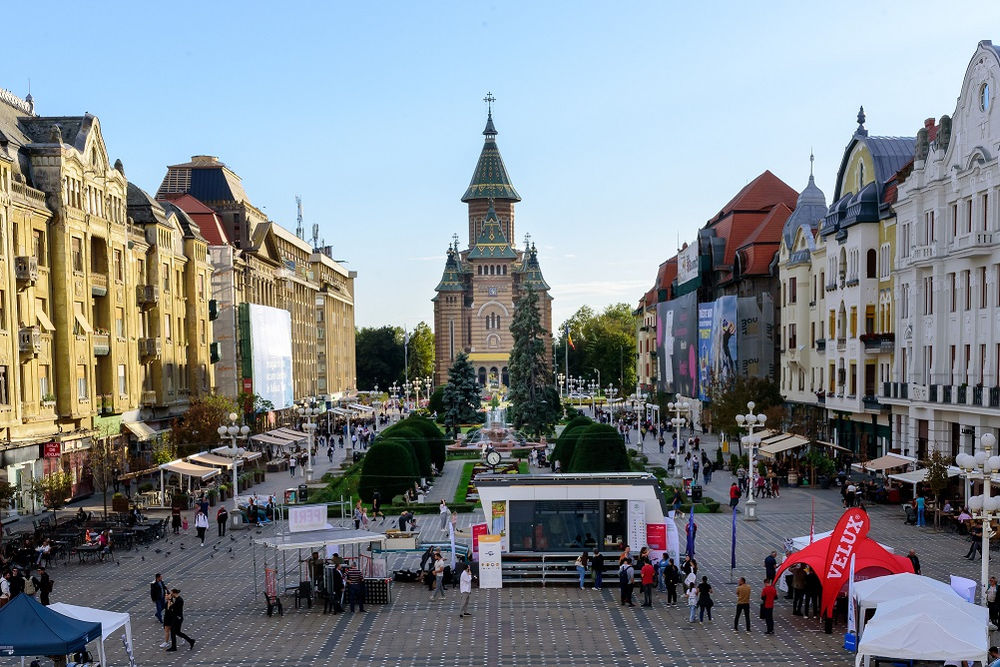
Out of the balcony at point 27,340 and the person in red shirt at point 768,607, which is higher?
the balcony at point 27,340

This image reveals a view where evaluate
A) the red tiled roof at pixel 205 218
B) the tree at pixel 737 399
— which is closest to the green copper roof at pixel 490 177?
the red tiled roof at pixel 205 218

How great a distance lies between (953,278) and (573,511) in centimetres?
2107

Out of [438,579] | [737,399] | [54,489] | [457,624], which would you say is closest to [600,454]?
[737,399]

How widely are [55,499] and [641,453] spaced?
35.7 meters

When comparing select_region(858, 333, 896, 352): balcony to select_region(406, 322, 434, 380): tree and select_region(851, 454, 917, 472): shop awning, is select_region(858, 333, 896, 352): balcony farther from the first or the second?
select_region(406, 322, 434, 380): tree

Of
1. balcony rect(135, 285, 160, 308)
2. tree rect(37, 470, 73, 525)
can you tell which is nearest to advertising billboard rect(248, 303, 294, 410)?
balcony rect(135, 285, 160, 308)

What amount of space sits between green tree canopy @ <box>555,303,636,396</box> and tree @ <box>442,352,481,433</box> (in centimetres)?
4835

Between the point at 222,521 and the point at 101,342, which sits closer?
the point at 222,521

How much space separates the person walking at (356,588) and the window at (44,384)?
21575 millimetres

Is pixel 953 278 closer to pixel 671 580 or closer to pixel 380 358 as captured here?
pixel 671 580

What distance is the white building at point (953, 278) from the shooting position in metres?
38.0

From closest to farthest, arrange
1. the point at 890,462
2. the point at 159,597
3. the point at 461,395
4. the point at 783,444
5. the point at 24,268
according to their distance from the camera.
A: the point at 159,597
the point at 24,268
the point at 890,462
the point at 783,444
the point at 461,395

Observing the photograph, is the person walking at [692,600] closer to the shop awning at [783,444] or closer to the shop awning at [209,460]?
the shop awning at [783,444]

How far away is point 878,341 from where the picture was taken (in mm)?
48031
